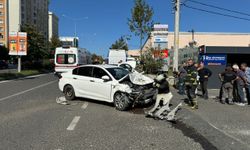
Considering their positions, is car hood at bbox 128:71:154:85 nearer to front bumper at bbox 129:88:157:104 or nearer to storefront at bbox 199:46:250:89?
front bumper at bbox 129:88:157:104

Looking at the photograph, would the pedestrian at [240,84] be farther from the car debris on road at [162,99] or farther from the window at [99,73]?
the window at [99,73]

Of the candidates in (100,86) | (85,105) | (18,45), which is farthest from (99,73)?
(18,45)

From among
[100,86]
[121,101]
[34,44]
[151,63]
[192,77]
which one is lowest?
[121,101]

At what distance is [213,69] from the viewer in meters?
17.1

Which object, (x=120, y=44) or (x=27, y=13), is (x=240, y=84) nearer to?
(x=120, y=44)

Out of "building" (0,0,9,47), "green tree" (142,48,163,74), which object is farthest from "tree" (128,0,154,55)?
"building" (0,0,9,47)

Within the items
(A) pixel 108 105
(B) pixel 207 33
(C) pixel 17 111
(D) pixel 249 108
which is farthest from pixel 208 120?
(B) pixel 207 33

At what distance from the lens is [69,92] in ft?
39.8

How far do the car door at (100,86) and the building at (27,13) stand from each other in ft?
243

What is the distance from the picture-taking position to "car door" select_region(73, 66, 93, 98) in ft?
37.2

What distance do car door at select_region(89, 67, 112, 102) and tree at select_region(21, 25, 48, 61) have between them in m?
29.7

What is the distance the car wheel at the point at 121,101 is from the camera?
31.9 ft

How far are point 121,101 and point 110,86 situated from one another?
2.59 ft

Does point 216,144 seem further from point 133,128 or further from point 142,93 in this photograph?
point 142,93
